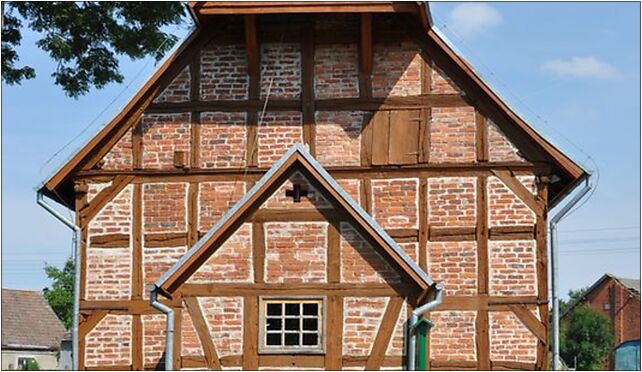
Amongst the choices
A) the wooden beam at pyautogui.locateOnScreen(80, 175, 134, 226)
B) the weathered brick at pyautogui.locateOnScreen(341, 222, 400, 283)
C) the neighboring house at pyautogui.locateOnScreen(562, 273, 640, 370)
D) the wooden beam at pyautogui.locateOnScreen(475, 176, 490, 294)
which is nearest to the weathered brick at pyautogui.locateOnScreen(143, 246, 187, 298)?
the wooden beam at pyautogui.locateOnScreen(80, 175, 134, 226)

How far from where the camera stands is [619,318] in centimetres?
5691

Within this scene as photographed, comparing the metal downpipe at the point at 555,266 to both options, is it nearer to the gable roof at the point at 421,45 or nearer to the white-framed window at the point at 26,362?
the gable roof at the point at 421,45

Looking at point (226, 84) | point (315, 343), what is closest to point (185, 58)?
point (226, 84)

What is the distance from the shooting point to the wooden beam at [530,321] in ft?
55.7

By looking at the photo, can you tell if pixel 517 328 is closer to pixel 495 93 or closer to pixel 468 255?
pixel 468 255

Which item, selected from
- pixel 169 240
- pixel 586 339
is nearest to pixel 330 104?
pixel 169 240

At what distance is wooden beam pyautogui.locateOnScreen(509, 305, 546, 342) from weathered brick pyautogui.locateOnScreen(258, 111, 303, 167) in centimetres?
427

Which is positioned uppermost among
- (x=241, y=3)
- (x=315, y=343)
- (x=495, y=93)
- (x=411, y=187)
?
(x=241, y=3)

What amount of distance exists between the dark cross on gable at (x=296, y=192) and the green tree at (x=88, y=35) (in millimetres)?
5484

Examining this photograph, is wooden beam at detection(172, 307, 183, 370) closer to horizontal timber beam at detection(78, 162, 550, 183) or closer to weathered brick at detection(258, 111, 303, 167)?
horizontal timber beam at detection(78, 162, 550, 183)

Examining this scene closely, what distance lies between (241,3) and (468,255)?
521 centimetres

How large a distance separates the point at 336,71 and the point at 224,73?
179 centimetres

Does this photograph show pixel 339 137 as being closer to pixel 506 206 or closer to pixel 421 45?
pixel 421 45

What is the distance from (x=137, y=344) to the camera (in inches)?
687
